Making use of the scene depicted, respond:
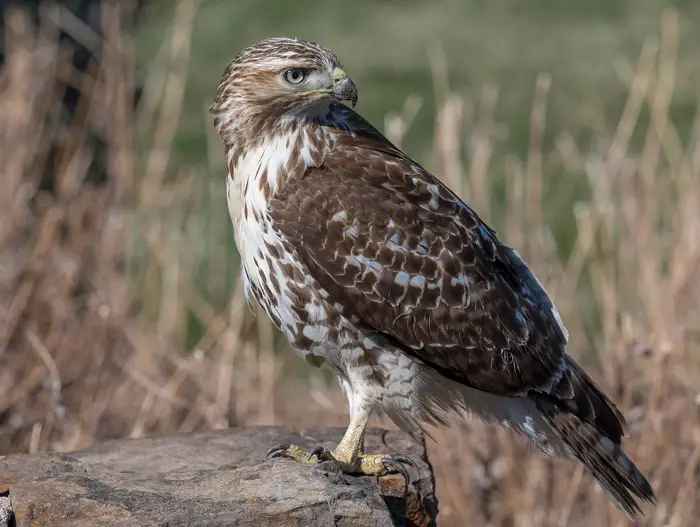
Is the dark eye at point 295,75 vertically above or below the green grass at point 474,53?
below

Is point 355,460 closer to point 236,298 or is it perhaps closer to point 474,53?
point 236,298

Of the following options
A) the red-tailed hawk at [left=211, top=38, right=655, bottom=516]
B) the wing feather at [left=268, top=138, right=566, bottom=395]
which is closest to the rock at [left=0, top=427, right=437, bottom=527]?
the red-tailed hawk at [left=211, top=38, right=655, bottom=516]

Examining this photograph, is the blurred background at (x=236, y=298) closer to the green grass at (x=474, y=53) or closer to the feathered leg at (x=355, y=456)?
the feathered leg at (x=355, y=456)

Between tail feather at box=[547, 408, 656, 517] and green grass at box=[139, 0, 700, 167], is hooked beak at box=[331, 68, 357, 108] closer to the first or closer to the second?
tail feather at box=[547, 408, 656, 517]

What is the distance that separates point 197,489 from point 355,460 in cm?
65

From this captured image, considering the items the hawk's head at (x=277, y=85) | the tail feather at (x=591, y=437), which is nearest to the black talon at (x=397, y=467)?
the tail feather at (x=591, y=437)

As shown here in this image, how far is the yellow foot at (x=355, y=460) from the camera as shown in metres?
4.27

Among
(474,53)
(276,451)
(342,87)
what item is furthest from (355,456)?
(474,53)

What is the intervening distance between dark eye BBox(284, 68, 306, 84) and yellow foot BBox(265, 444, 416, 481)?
1.16 metres

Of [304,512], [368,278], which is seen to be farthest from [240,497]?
[368,278]

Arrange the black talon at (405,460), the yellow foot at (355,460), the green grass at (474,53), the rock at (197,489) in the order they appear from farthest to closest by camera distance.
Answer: the green grass at (474,53) < the black talon at (405,460) < the yellow foot at (355,460) < the rock at (197,489)

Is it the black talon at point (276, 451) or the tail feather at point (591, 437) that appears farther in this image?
the tail feather at point (591, 437)

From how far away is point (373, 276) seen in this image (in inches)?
169

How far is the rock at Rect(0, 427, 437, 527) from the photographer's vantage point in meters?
3.58
